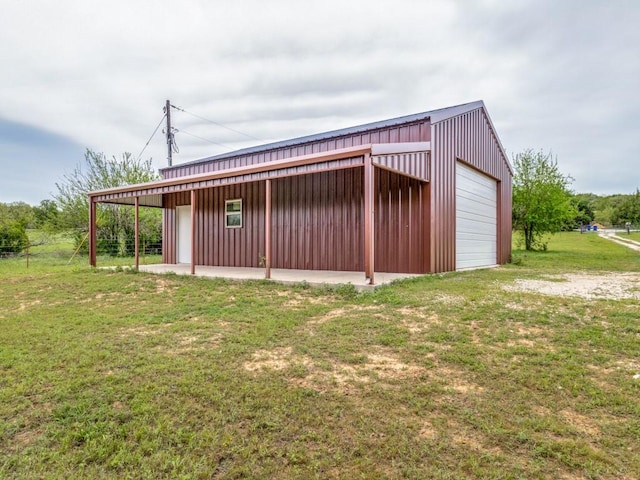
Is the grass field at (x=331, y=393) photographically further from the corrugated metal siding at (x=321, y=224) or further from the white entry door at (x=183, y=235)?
the white entry door at (x=183, y=235)

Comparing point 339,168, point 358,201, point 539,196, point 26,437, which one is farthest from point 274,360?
point 539,196

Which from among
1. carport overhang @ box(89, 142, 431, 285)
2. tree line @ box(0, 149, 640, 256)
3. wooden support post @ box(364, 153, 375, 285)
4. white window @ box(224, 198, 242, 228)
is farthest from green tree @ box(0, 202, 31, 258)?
wooden support post @ box(364, 153, 375, 285)

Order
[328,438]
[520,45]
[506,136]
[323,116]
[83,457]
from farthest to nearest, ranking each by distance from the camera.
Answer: [506,136]
[323,116]
[520,45]
[328,438]
[83,457]

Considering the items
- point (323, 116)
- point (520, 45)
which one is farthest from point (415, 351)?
point (323, 116)

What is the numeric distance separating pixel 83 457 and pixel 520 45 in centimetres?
1285

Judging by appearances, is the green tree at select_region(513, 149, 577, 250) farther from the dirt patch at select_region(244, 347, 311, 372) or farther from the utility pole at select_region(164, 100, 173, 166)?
the dirt patch at select_region(244, 347, 311, 372)

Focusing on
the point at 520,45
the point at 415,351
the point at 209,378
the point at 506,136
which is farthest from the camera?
the point at 506,136

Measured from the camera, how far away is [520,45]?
10062 millimetres

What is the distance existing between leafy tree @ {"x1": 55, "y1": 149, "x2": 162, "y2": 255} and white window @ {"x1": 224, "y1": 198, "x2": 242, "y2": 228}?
7854mm

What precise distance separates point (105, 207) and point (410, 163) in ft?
48.7

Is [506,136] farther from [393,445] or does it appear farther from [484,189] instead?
[393,445]

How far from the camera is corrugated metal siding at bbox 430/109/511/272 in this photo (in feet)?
25.7

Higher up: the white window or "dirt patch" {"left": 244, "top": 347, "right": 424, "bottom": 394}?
the white window

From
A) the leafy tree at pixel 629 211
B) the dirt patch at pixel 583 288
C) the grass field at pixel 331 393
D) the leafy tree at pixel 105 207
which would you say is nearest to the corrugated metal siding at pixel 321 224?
the dirt patch at pixel 583 288
